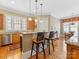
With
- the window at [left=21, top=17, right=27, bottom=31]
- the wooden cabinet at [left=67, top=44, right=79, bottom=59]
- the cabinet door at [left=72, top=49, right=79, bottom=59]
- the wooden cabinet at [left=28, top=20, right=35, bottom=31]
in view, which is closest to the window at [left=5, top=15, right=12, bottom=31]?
the window at [left=21, top=17, right=27, bottom=31]

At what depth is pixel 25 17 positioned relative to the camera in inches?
403

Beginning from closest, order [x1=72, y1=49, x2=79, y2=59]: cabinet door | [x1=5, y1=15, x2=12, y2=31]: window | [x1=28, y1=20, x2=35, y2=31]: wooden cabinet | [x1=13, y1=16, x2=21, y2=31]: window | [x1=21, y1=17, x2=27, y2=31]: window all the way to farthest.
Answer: [x1=72, y1=49, x2=79, y2=59]: cabinet door < [x1=5, y1=15, x2=12, y2=31]: window < [x1=13, y1=16, x2=21, y2=31]: window < [x1=21, y1=17, x2=27, y2=31]: window < [x1=28, y1=20, x2=35, y2=31]: wooden cabinet

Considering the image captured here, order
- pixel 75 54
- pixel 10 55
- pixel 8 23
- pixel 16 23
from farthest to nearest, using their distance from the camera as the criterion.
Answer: pixel 16 23 < pixel 8 23 < pixel 10 55 < pixel 75 54

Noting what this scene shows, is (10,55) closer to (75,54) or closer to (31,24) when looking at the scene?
(75,54)

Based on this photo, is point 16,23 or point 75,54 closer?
point 75,54

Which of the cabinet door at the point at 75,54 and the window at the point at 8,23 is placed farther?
the window at the point at 8,23

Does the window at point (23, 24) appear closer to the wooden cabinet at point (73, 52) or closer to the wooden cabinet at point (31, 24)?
the wooden cabinet at point (31, 24)

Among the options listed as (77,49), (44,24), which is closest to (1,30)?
(44,24)

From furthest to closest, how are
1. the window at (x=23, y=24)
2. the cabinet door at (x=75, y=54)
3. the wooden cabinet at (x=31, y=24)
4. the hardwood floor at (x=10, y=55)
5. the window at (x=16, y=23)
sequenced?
the wooden cabinet at (x=31, y=24) → the window at (x=23, y=24) → the window at (x=16, y=23) → the hardwood floor at (x=10, y=55) → the cabinet door at (x=75, y=54)

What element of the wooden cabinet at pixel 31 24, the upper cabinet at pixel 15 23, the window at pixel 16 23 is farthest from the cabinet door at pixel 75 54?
the wooden cabinet at pixel 31 24

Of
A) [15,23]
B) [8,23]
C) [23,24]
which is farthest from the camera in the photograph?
[23,24]

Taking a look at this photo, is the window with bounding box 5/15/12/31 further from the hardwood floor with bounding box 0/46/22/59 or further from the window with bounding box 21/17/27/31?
the hardwood floor with bounding box 0/46/22/59

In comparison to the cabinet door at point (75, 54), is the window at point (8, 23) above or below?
above

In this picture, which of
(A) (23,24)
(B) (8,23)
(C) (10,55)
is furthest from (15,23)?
(C) (10,55)
